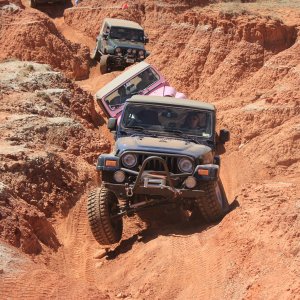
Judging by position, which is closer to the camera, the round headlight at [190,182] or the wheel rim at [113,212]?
the round headlight at [190,182]

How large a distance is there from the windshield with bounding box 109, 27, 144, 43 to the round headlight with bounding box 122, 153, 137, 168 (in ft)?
49.9

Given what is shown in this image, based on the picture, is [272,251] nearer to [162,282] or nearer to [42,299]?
[162,282]

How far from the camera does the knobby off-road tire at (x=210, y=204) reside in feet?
33.4

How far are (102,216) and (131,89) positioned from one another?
5723 millimetres

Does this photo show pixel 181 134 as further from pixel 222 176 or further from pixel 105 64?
pixel 105 64

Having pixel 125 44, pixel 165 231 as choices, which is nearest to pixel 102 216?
pixel 165 231

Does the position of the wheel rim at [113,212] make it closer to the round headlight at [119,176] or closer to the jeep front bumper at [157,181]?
the jeep front bumper at [157,181]

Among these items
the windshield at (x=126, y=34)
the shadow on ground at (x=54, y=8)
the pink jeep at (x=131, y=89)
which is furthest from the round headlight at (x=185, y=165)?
the shadow on ground at (x=54, y=8)

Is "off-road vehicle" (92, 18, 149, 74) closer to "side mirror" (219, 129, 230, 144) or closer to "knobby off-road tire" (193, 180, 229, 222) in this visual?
"side mirror" (219, 129, 230, 144)

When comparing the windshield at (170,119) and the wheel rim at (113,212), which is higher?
the windshield at (170,119)

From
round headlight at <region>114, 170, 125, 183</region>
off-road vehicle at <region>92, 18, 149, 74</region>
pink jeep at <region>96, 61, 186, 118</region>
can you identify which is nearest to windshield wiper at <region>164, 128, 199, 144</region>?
round headlight at <region>114, 170, 125, 183</region>

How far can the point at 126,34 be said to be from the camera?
81.8ft

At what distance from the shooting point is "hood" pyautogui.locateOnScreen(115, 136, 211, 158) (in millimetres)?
10047

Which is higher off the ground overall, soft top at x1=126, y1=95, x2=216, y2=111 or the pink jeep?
soft top at x1=126, y1=95, x2=216, y2=111
